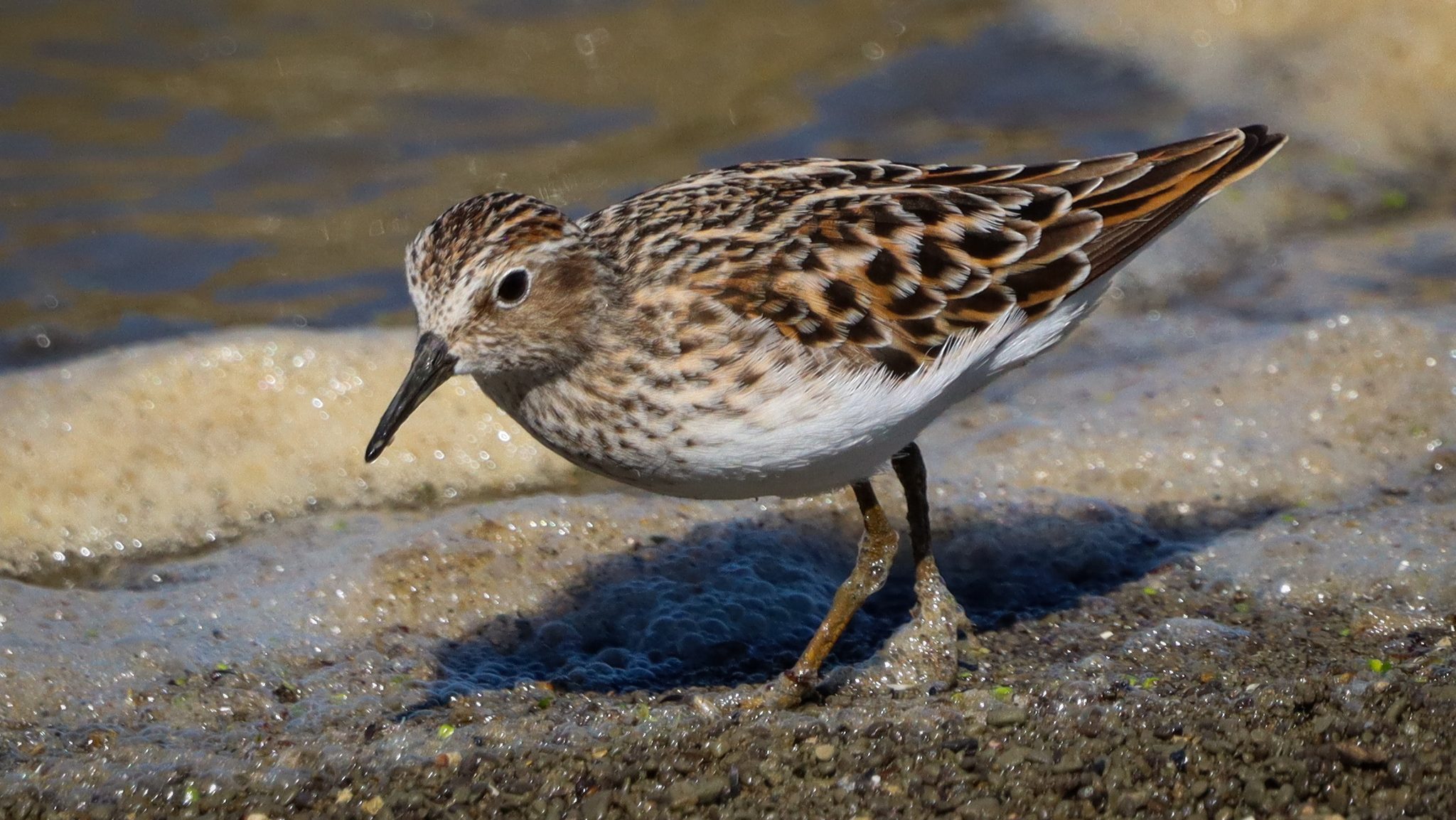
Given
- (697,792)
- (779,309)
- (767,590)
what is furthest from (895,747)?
(767,590)

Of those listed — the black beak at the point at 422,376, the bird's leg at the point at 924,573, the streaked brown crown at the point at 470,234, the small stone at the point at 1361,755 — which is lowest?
the bird's leg at the point at 924,573

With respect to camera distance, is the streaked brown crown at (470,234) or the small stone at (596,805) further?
the streaked brown crown at (470,234)

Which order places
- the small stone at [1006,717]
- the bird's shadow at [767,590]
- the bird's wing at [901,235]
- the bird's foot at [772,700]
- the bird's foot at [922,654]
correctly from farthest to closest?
the bird's shadow at [767,590], the bird's foot at [922,654], the bird's foot at [772,700], the bird's wing at [901,235], the small stone at [1006,717]

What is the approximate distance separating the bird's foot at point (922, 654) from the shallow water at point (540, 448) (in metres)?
0.21

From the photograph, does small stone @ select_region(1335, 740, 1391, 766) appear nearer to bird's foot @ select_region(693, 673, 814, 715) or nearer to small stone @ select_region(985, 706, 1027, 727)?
small stone @ select_region(985, 706, 1027, 727)

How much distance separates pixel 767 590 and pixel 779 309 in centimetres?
178

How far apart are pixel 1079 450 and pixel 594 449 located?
3162 mm

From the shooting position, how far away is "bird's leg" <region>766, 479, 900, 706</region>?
5855 mm

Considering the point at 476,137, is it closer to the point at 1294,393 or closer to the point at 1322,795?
the point at 1294,393

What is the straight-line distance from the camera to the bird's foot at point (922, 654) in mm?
6016

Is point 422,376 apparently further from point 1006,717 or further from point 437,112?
point 437,112

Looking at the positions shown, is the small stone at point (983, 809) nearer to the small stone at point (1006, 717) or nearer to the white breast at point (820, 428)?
the small stone at point (1006, 717)

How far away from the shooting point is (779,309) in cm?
543

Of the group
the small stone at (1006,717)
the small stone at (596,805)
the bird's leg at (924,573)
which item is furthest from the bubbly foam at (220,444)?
the small stone at (1006,717)
